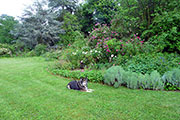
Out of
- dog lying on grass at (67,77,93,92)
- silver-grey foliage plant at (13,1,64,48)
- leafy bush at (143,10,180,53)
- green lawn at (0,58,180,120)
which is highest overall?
silver-grey foliage plant at (13,1,64,48)

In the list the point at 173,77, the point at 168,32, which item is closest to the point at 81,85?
the point at 173,77

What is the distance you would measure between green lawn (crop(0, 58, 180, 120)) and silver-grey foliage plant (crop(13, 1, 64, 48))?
12544mm

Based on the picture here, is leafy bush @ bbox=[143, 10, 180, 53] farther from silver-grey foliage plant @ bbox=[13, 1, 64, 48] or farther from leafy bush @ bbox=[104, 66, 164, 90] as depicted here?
silver-grey foliage plant @ bbox=[13, 1, 64, 48]

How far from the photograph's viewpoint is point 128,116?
2438 millimetres

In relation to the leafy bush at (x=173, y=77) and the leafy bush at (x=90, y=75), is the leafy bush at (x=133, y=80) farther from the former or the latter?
the leafy bush at (x=90, y=75)

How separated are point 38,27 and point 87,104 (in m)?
15.0

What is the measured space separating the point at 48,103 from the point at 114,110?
160 cm

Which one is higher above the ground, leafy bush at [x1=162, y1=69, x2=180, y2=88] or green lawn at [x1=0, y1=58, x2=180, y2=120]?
leafy bush at [x1=162, y1=69, x2=180, y2=88]

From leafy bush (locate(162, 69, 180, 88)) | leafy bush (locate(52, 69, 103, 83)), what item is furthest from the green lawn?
leafy bush (locate(52, 69, 103, 83))

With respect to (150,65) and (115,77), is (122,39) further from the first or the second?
(115,77)

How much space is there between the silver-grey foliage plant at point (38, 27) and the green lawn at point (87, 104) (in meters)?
12.5

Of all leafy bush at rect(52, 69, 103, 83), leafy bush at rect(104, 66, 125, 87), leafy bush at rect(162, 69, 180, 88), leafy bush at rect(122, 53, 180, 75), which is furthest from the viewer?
leafy bush at rect(52, 69, 103, 83)

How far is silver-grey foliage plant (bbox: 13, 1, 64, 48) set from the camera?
1522 cm

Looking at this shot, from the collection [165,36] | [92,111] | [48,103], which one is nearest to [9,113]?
[48,103]
